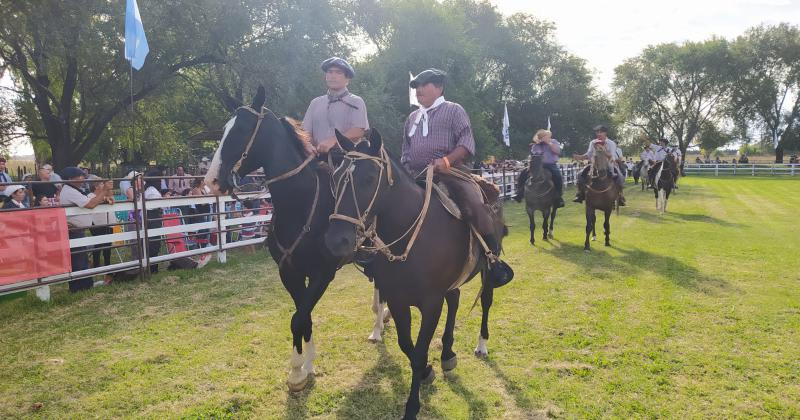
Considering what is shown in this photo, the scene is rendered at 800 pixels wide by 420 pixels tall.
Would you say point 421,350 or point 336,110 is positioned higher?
point 336,110

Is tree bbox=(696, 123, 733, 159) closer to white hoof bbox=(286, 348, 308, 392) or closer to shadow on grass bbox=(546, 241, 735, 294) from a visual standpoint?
shadow on grass bbox=(546, 241, 735, 294)

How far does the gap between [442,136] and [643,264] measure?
658 cm

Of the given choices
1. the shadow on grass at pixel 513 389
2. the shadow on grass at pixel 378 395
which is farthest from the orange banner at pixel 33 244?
the shadow on grass at pixel 513 389

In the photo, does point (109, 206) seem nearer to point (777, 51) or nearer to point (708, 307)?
point (708, 307)

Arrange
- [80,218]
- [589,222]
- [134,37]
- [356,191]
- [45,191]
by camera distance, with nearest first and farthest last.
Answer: [356,191] → [80,218] → [45,191] → [589,222] → [134,37]

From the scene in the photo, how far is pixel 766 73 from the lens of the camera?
52.4 m

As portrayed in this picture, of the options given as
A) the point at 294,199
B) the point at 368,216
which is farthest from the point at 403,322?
the point at 294,199

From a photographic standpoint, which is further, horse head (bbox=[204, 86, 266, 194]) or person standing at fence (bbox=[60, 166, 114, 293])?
person standing at fence (bbox=[60, 166, 114, 293])

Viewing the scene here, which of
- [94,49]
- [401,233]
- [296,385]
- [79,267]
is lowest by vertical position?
[296,385]

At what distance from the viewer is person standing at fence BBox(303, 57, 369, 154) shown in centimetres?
490

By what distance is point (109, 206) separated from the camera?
796cm

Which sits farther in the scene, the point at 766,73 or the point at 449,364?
the point at 766,73

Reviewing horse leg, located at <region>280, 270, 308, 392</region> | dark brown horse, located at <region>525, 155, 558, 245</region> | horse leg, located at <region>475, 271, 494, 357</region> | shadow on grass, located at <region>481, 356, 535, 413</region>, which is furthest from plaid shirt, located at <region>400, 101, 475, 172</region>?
dark brown horse, located at <region>525, 155, 558, 245</region>

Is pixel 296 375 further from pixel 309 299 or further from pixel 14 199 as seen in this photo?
pixel 14 199
